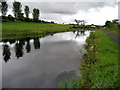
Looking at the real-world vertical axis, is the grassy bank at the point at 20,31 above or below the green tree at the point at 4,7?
below

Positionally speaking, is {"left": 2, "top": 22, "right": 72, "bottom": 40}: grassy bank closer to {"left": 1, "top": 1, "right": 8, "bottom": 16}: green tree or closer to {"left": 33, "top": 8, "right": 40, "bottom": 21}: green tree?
{"left": 1, "top": 1, "right": 8, "bottom": 16}: green tree

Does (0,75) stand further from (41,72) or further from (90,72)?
(90,72)

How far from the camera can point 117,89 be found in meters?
8.28

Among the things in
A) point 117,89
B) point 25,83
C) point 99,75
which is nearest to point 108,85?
point 117,89

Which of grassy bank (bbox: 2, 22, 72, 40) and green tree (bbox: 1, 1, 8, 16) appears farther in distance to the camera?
green tree (bbox: 1, 1, 8, 16)

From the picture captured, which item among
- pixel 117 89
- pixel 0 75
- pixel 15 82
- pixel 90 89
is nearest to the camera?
pixel 117 89

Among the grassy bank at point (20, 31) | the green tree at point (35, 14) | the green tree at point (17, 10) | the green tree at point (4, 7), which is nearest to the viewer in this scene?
the grassy bank at point (20, 31)

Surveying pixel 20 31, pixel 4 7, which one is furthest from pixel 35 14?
pixel 20 31

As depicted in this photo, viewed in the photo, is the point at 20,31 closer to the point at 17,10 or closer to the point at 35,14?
the point at 17,10

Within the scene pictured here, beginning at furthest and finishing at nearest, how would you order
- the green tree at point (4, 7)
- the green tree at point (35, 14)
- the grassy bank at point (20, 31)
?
the green tree at point (35, 14) → the green tree at point (4, 7) → the grassy bank at point (20, 31)

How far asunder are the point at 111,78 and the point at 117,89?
5.60 ft

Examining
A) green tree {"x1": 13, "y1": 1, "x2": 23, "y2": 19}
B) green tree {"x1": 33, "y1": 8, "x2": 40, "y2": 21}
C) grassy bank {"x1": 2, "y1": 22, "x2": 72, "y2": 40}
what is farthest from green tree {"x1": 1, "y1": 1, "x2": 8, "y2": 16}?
green tree {"x1": 33, "y1": 8, "x2": 40, "y2": 21}

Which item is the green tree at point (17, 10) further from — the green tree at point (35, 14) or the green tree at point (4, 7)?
the green tree at point (35, 14)

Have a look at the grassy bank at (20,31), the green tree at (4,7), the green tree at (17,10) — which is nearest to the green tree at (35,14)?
the green tree at (17,10)
